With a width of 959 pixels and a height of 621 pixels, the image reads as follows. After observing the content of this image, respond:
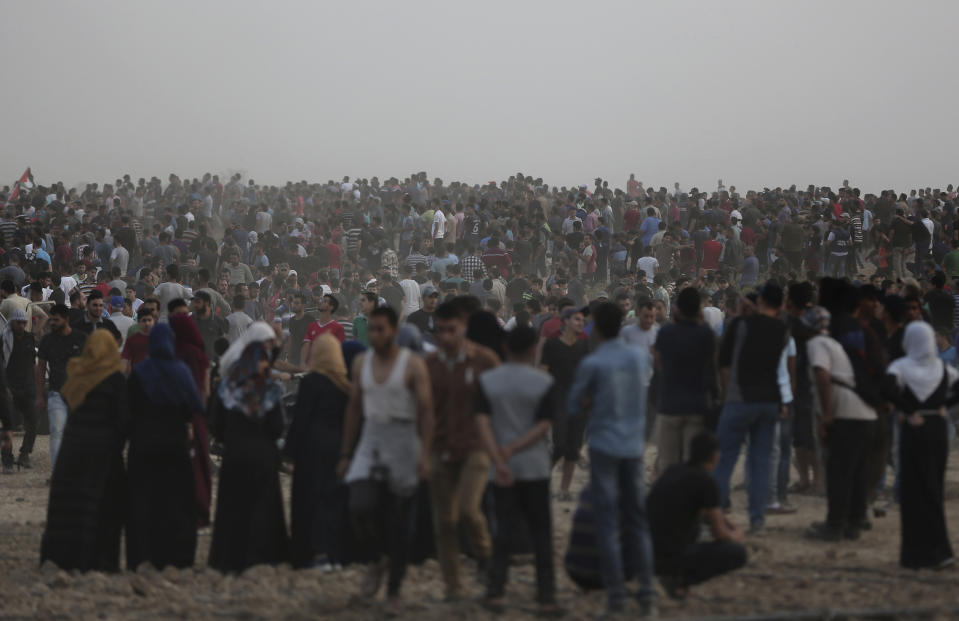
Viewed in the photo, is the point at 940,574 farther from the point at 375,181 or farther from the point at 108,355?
the point at 375,181

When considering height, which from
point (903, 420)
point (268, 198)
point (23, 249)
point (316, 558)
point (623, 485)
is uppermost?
point (268, 198)

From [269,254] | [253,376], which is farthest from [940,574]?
[269,254]

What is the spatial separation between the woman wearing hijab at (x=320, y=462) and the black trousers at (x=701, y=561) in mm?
2383

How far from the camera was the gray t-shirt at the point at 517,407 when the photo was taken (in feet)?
22.3

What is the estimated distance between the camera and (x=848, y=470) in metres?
8.77

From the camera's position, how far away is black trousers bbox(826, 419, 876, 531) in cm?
874

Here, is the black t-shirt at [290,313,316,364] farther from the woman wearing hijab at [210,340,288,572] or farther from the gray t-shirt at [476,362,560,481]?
the gray t-shirt at [476,362,560,481]

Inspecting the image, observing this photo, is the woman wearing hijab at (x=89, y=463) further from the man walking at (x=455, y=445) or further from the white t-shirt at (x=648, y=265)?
the white t-shirt at (x=648, y=265)

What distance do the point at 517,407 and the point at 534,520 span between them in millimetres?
620

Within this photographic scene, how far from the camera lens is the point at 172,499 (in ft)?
28.5

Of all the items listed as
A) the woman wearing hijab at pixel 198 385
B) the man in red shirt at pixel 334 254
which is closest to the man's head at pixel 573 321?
the woman wearing hijab at pixel 198 385

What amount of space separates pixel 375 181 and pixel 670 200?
31.7ft

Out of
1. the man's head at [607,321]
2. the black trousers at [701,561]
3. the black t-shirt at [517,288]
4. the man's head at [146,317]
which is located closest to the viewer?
the man's head at [607,321]

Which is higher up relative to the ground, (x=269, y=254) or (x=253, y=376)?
(x=269, y=254)
